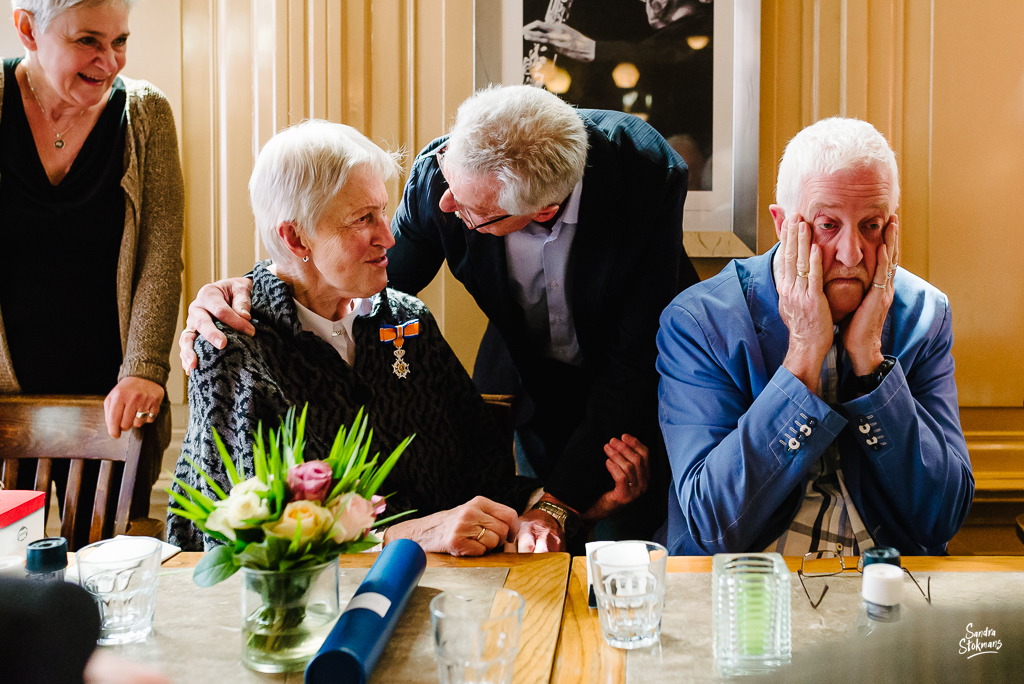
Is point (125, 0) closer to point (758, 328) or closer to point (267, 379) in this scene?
point (267, 379)

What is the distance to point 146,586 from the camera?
3.47 ft

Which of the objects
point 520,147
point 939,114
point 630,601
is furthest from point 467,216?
point 939,114

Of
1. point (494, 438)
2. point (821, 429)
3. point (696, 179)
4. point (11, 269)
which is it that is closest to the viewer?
point (821, 429)

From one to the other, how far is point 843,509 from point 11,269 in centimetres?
214

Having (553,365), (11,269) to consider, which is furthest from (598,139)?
(11,269)

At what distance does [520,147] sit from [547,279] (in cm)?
39

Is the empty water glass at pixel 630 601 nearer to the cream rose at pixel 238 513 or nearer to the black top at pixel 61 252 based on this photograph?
the cream rose at pixel 238 513

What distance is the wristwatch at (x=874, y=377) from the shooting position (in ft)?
4.93

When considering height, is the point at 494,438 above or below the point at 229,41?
below

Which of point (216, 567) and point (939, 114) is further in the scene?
point (939, 114)

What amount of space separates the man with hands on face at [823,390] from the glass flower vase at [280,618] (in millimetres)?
799

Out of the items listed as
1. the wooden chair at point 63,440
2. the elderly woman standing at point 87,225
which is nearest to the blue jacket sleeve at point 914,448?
the wooden chair at point 63,440

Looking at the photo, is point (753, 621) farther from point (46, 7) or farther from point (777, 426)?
point (46, 7)

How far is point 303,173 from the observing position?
1.67 metres
